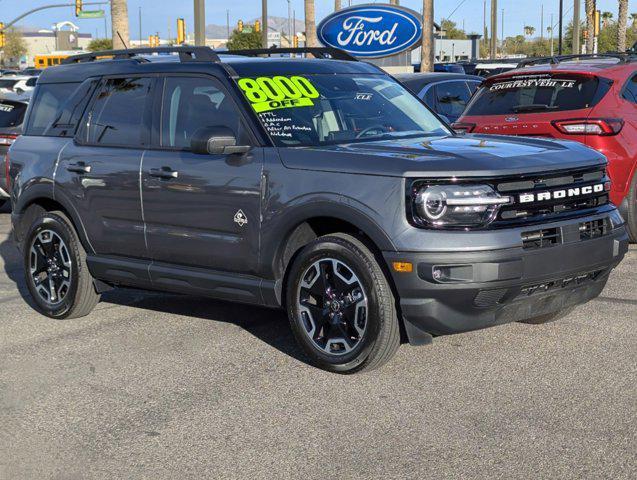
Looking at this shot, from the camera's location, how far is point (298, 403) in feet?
17.8

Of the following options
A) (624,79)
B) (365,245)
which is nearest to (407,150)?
(365,245)

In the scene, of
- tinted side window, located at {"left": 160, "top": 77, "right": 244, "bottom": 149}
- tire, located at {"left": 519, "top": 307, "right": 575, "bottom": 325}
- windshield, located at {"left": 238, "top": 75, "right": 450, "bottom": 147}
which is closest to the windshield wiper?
windshield, located at {"left": 238, "top": 75, "right": 450, "bottom": 147}

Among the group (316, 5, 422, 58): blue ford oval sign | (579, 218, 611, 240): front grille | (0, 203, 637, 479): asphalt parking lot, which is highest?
(316, 5, 422, 58): blue ford oval sign

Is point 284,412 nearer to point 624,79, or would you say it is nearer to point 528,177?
point 528,177

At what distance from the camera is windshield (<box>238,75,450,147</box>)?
6.36 metres

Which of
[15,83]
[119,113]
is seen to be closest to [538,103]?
[119,113]

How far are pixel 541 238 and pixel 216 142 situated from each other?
1.96 meters

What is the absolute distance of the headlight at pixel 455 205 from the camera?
5.45 meters

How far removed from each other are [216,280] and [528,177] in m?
2.02

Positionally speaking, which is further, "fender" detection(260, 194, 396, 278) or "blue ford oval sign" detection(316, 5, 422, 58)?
"blue ford oval sign" detection(316, 5, 422, 58)

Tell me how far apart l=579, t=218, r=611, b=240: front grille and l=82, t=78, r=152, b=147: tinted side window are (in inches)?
114

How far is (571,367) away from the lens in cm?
591

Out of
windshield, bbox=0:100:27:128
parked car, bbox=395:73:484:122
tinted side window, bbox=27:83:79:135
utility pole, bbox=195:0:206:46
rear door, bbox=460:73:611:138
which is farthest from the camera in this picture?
utility pole, bbox=195:0:206:46

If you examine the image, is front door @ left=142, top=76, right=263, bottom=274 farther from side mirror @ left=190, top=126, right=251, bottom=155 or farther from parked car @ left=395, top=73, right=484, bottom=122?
parked car @ left=395, top=73, right=484, bottom=122
